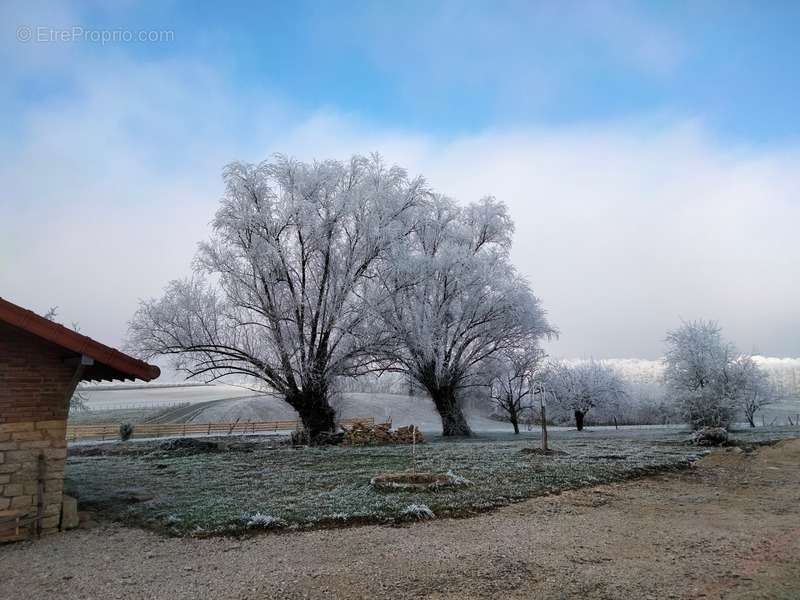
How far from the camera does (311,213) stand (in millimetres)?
22750

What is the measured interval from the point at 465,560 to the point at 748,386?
36930 millimetres

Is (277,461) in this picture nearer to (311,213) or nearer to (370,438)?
(370,438)

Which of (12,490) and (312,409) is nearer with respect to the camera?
(12,490)

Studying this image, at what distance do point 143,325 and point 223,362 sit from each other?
12.3ft

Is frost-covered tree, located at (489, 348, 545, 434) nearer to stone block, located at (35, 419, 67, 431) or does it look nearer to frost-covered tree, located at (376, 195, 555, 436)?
frost-covered tree, located at (376, 195, 555, 436)

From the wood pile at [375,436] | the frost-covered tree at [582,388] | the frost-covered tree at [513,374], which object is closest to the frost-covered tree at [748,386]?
the frost-covered tree at [582,388]

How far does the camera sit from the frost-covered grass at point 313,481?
27.9ft

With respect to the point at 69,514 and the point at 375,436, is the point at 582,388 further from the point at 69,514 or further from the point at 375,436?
the point at 69,514

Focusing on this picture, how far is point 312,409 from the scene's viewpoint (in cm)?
2306

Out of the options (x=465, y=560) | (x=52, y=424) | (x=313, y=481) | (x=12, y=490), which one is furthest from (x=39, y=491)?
(x=465, y=560)

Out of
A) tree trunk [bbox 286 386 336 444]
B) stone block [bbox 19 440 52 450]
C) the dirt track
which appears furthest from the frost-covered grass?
tree trunk [bbox 286 386 336 444]

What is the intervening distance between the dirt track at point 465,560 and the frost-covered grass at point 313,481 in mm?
632

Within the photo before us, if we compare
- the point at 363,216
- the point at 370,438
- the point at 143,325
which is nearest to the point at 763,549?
the point at 370,438

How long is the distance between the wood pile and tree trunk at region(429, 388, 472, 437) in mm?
3941
